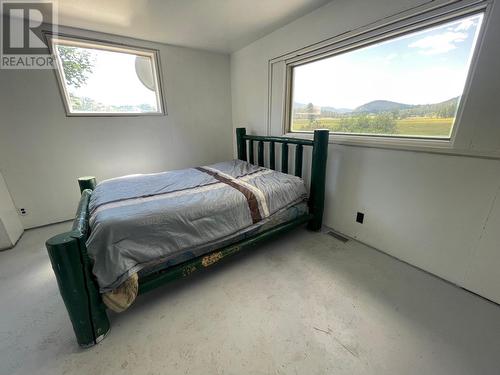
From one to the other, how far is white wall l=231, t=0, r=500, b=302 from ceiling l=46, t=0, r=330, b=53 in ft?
0.88

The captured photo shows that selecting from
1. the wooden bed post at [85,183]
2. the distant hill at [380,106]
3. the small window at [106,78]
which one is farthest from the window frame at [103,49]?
the distant hill at [380,106]

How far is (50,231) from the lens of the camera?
2.32m

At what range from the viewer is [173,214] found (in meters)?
1.32

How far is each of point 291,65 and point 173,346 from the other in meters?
2.72

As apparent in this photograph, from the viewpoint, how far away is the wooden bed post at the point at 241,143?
2.91 meters

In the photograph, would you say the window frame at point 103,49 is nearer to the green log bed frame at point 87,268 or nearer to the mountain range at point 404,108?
the green log bed frame at point 87,268

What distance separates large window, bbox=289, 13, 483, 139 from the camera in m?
1.33

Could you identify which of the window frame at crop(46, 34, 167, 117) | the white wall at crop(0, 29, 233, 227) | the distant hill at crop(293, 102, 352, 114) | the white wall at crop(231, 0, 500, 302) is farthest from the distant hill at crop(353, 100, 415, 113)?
the window frame at crop(46, 34, 167, 117)

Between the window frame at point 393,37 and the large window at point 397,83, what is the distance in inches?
1.4

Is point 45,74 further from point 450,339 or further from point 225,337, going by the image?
point 450,339

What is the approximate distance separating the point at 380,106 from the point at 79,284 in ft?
7.91

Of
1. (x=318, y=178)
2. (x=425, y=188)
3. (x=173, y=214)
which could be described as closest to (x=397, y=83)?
(x=425, y=188)

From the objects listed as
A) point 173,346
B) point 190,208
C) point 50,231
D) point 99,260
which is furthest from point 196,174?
point 50,231

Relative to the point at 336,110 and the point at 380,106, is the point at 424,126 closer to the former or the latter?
the point at 380,106
